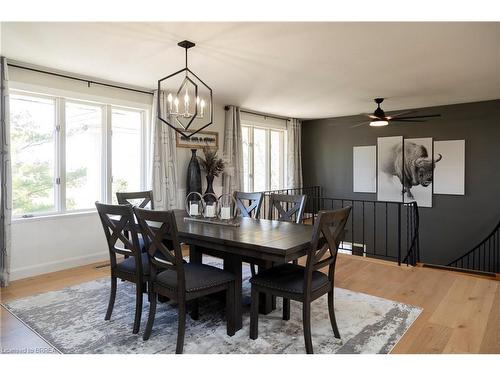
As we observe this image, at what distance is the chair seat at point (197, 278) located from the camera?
7.69 feet

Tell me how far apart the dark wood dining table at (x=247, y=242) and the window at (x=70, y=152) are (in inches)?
77.6

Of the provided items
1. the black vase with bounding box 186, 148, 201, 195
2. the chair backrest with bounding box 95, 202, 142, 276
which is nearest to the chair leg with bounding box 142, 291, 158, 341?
the chair backrest with bounding box 95, 202, 142, 276

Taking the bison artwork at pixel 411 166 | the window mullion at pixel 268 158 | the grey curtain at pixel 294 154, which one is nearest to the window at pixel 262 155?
the window mullion at pixel 268 158

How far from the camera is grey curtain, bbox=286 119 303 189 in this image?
304 inches

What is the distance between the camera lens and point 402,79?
14.5 ft

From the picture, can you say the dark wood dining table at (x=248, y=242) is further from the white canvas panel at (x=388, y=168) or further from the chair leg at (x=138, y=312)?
the white canvas panel at (x=388, y=168)

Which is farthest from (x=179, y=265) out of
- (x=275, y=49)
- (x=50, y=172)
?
(x=50, y=172)

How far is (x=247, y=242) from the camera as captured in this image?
2375 mm

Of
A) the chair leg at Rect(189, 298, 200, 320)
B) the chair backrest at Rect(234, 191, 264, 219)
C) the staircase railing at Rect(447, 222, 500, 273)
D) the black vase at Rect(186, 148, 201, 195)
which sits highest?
the black vase at Rect(186, 148, 201, 195)

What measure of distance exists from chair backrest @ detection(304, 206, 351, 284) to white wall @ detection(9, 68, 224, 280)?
3241 mm

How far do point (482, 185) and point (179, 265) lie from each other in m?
6.01

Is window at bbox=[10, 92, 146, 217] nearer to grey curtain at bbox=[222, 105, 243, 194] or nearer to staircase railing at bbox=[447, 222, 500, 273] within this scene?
grey curtain at bbox=[222, 105, 243, 194]
